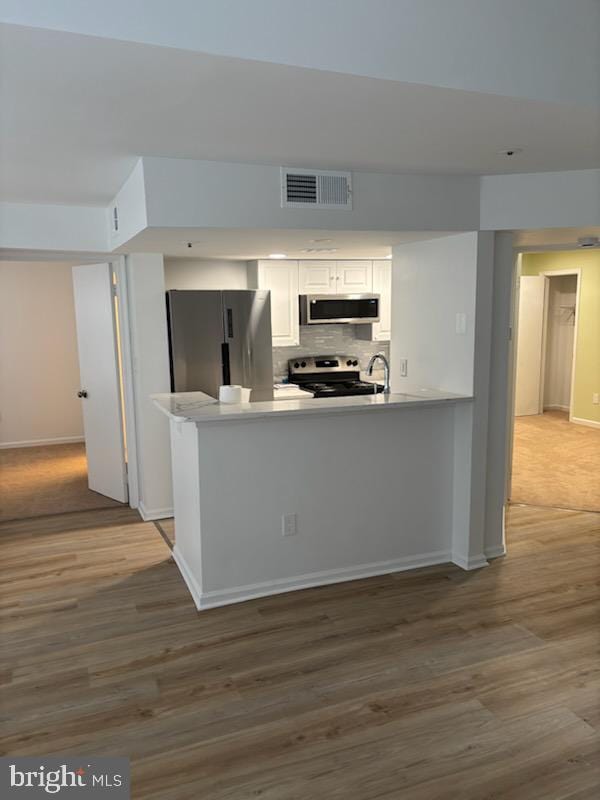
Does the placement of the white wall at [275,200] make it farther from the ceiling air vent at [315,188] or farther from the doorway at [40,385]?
the doorway at [40,385]

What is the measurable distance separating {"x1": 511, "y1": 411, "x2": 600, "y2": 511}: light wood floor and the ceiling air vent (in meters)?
3.16

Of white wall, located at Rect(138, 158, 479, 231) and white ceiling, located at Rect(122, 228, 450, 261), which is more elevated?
white wall, located at Rect(138, 158, 479, 231)

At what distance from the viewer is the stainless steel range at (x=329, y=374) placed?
6.00 m

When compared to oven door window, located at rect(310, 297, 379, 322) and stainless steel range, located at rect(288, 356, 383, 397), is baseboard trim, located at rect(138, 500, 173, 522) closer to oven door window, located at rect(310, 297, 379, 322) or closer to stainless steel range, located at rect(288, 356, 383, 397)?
stainless steel range, located at rect(288, 356, 383, 397)

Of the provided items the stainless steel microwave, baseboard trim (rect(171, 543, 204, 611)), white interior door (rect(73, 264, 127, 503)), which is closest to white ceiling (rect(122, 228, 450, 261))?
white interior door (rect(73, 264, 127, 503))

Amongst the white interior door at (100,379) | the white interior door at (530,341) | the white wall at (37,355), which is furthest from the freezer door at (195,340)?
the white interior door at (530,341)

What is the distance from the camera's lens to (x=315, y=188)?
130 inches

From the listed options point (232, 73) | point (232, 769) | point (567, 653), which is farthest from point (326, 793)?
point (232, 73)

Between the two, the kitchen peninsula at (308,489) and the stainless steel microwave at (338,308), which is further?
the stainless steel microwave at (338,308)

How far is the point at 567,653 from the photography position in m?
2.97

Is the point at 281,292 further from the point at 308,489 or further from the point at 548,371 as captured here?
the point at 548,371

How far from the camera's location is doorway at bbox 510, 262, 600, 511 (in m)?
7.11

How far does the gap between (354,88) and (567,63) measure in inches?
34.0

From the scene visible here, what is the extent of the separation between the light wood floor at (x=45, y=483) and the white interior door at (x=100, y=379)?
0.75 feet
